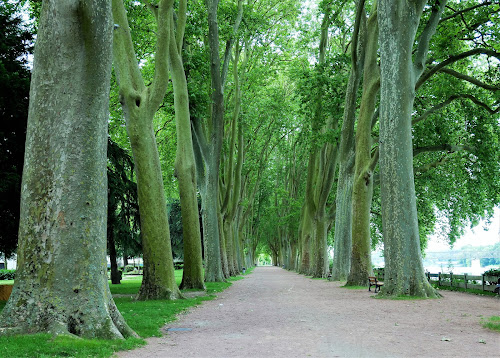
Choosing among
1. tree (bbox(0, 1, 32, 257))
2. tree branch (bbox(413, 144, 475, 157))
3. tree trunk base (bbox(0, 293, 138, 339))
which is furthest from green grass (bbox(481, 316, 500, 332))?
tree branch (bbox(413, 144, 475, 157))

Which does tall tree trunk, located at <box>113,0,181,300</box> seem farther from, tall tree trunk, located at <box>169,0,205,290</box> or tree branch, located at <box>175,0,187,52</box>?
tall tree trunk, located at <box>169,0,205,290</box>

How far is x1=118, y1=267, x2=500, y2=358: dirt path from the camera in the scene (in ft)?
20.5

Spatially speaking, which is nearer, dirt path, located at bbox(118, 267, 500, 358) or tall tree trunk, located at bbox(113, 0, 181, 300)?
dirt path, located at bbox(118, 267, 500, 358)

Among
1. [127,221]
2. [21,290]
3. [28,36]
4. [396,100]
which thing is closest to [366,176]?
[396,100]

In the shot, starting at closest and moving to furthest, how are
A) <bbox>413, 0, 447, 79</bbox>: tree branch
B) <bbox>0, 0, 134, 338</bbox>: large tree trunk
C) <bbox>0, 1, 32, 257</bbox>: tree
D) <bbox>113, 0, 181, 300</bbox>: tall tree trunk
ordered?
1. <bbox>0, 0, 134, 338</bbox>: large tree trunk
2. <bbox>113, 0, 181, 300</bbox>: tall tree trunk
3. <bbox>0, 1, 32, 257</bbox>: tree
4. <bbox>413, 0, 447, 79</bbox>: tree branch

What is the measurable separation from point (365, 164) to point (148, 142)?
32.2ft

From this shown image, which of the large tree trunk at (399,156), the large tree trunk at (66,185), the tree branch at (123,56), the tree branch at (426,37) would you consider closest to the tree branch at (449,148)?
the tree branch at (426,37)

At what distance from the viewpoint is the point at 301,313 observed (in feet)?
35.9

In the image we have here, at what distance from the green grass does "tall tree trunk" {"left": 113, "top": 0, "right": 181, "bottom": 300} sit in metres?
8.00

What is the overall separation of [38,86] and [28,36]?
1023 centimetres

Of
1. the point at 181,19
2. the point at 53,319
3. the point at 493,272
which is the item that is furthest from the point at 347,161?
the point at 53,319

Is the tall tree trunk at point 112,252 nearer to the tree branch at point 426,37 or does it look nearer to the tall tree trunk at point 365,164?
the tall tree trunk at point 365,164

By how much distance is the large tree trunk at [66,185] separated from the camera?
639cm

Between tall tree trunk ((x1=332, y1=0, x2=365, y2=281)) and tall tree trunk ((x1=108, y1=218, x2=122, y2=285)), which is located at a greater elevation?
tall tree trunk ((x1=332, y1=0, x2=365, y2=281))
